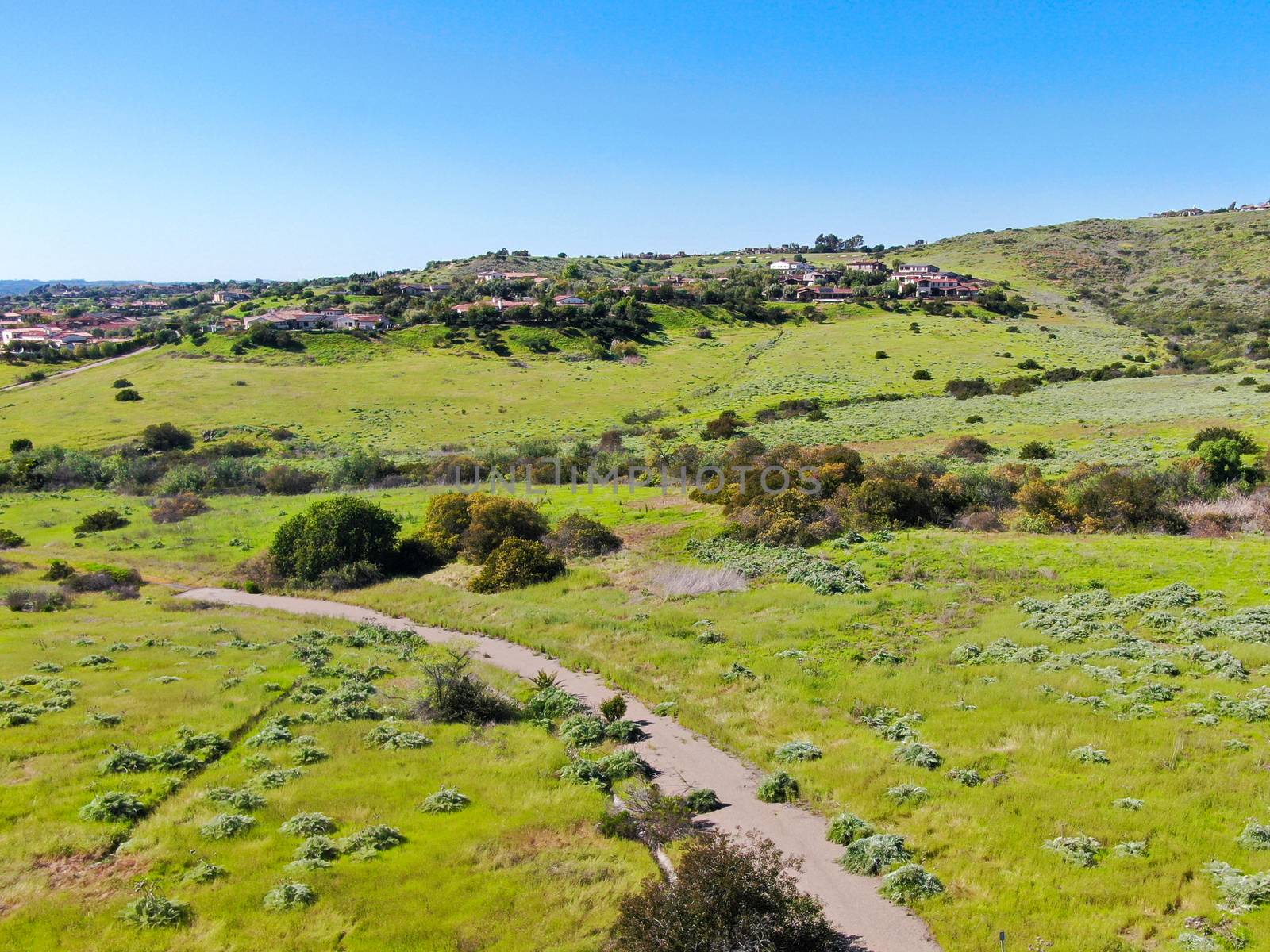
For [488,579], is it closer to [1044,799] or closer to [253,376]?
[1044,799]

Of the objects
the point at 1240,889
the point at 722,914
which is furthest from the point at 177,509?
the point at 1240,889

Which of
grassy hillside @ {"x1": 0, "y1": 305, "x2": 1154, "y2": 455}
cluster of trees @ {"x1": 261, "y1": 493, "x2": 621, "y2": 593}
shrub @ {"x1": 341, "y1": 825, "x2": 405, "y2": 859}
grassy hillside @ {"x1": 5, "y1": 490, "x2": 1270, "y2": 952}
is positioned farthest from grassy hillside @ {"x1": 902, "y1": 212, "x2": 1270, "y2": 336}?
shrub @ {"x1": 341, "y1": 825, "x2": 405, "y2": 859}

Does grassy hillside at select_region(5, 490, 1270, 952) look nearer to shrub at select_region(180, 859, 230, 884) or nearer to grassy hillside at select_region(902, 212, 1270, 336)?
shrub at select_region(180, 859, 230, 884)

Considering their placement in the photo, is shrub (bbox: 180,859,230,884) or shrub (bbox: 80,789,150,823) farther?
shrub (bbox: 80,789,150,823)

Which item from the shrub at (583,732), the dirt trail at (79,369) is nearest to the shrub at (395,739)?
the shrub at (583,732)

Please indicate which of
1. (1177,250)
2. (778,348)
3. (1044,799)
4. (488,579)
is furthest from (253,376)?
(1177,250)

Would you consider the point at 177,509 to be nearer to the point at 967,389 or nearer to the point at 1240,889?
the point at 1240,889
